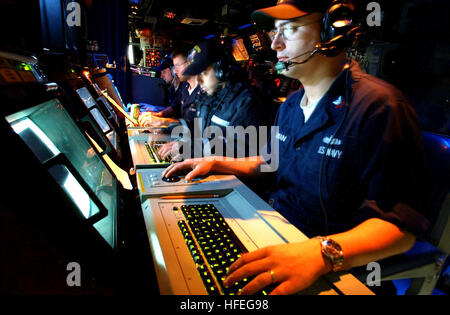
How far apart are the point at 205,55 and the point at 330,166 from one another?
182 cm

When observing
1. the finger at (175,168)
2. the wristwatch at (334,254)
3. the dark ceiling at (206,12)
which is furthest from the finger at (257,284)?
the dark ceiling at (206,12)

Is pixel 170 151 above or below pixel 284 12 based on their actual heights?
below

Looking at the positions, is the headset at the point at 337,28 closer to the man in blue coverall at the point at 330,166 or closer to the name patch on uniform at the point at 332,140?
the man in blue coverall at the point at 330,166

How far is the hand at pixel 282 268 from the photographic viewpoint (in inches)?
23.0

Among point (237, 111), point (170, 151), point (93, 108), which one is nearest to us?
point (170, 151)

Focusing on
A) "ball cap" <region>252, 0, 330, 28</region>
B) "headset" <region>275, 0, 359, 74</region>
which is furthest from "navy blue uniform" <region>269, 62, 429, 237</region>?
"ball cap" <region>252, 0, 330, 28</region>

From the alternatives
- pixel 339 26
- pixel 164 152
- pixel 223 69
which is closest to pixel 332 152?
pixel 339 26

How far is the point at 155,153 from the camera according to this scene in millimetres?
1769

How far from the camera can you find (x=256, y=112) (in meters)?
2.21

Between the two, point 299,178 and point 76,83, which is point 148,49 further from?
point 299,178

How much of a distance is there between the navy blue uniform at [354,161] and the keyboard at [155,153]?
2.48ft

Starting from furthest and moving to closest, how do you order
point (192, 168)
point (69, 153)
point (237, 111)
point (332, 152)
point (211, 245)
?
point (237, 111) < point (192, 168) < point (332, 152) < point (69, 153) < point (211, 245)

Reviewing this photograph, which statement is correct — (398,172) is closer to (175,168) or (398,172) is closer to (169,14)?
(175,168)
